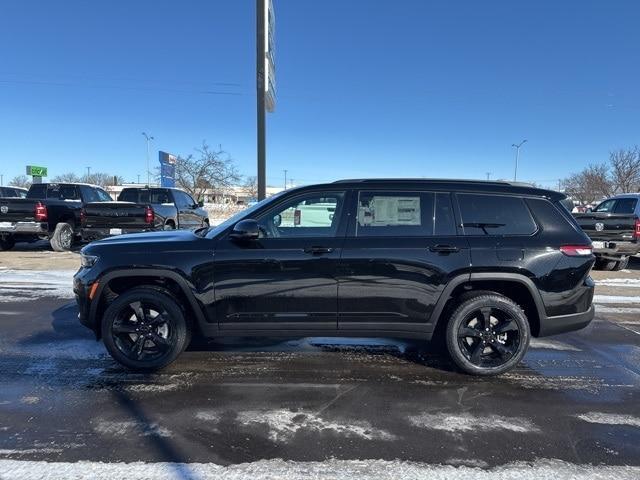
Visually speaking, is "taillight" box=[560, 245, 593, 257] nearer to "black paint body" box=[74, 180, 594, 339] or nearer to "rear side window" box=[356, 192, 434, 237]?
"black paint body" box=[74, 180, 594, 339]

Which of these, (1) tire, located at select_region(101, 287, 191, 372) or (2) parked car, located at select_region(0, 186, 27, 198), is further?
(2) parked car, located at select_region(0, 186, 27, 198)

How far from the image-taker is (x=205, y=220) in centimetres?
1569

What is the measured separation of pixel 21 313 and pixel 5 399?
3242 millimetres

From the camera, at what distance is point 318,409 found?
12.2 ft

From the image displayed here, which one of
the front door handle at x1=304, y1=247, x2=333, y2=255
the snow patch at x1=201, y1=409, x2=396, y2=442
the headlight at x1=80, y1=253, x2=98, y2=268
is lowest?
the snow patch at x1=201, y1=409, x2=396, y2=442

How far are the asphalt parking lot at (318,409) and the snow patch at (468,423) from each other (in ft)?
0.05

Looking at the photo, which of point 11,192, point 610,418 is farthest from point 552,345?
point 11,192

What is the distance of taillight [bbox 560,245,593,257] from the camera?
432 cm

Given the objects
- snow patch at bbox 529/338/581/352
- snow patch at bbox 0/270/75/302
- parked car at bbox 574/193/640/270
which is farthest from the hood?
parked car at bbox 574/193/640/270

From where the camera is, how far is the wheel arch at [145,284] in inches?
168

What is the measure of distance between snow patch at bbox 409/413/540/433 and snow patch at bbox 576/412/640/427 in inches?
19.8

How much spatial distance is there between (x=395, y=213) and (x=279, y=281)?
1270mm

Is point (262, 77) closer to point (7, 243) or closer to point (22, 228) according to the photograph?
point (22, 228)

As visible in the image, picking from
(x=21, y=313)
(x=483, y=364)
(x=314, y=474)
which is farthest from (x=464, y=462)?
(x=21, y=313)
